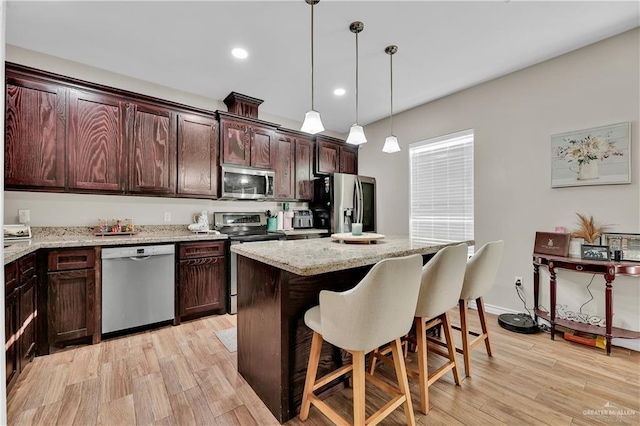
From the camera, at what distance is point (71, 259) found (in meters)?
2.42

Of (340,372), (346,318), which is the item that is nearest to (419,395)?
(340,372)

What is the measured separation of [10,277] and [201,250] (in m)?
1.46

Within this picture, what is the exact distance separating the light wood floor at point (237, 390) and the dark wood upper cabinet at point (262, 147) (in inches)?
91.9

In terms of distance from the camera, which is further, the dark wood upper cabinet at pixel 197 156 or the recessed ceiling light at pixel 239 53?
the dark wood upper cabinet at pixel 197 156

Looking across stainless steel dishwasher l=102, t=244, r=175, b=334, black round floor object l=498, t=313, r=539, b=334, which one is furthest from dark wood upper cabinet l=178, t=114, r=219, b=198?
black round floor object l=498, t=313, r=539, b=334

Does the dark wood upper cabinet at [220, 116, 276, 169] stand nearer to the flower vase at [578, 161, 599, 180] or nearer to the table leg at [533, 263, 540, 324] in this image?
Result: the table leg at [533, 263, 540, 324]

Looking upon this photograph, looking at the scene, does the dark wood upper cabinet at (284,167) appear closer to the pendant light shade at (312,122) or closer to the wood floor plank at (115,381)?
the pendant light shade at (312,122)

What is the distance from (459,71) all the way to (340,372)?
10.4ft

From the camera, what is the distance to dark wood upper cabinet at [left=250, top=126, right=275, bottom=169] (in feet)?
12.4

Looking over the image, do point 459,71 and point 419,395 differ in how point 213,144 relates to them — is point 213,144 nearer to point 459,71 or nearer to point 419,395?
point 459,71

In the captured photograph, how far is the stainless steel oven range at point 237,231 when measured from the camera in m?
3.27

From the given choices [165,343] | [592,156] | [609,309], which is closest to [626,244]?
[609,309]

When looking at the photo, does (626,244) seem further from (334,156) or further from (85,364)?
(85,364)

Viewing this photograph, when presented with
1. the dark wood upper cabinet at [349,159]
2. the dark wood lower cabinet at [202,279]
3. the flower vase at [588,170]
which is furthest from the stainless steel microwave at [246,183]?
the flower vase at [588,170]
